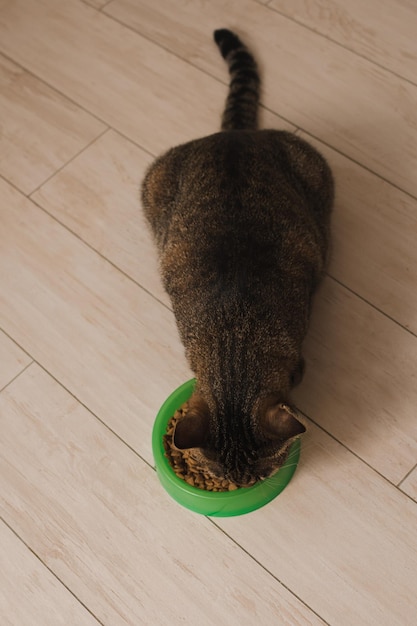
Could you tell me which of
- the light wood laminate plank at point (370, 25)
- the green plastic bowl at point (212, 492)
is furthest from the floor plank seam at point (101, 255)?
the light wood laminate plank at point (370, 25)

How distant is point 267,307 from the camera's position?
1.57 meters

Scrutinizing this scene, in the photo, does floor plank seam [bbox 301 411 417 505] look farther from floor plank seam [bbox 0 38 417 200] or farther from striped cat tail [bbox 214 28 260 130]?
striped cat tail [bbox 214 28 260 130]

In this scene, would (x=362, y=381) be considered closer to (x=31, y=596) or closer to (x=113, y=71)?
(x=31, y=596)

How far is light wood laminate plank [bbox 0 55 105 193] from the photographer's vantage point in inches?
91.0

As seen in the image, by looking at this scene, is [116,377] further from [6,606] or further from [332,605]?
[332,605]

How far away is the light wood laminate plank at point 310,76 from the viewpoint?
2.18m

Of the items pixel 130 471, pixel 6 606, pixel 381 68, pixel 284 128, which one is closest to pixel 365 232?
pixel 284 128

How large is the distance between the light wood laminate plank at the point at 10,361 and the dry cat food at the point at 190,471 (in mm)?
550

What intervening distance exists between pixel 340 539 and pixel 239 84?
147 cm

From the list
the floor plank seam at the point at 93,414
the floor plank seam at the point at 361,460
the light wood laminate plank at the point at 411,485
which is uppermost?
the light wood laminate plank at the point at 411,485

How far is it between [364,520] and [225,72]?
158 cm

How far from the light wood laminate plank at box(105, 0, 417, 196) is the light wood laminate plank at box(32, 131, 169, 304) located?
0.47m

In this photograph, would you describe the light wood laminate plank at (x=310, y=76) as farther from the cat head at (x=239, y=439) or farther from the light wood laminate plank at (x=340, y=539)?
the cat head at (x=239, y=439)

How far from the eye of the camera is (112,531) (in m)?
1.81
